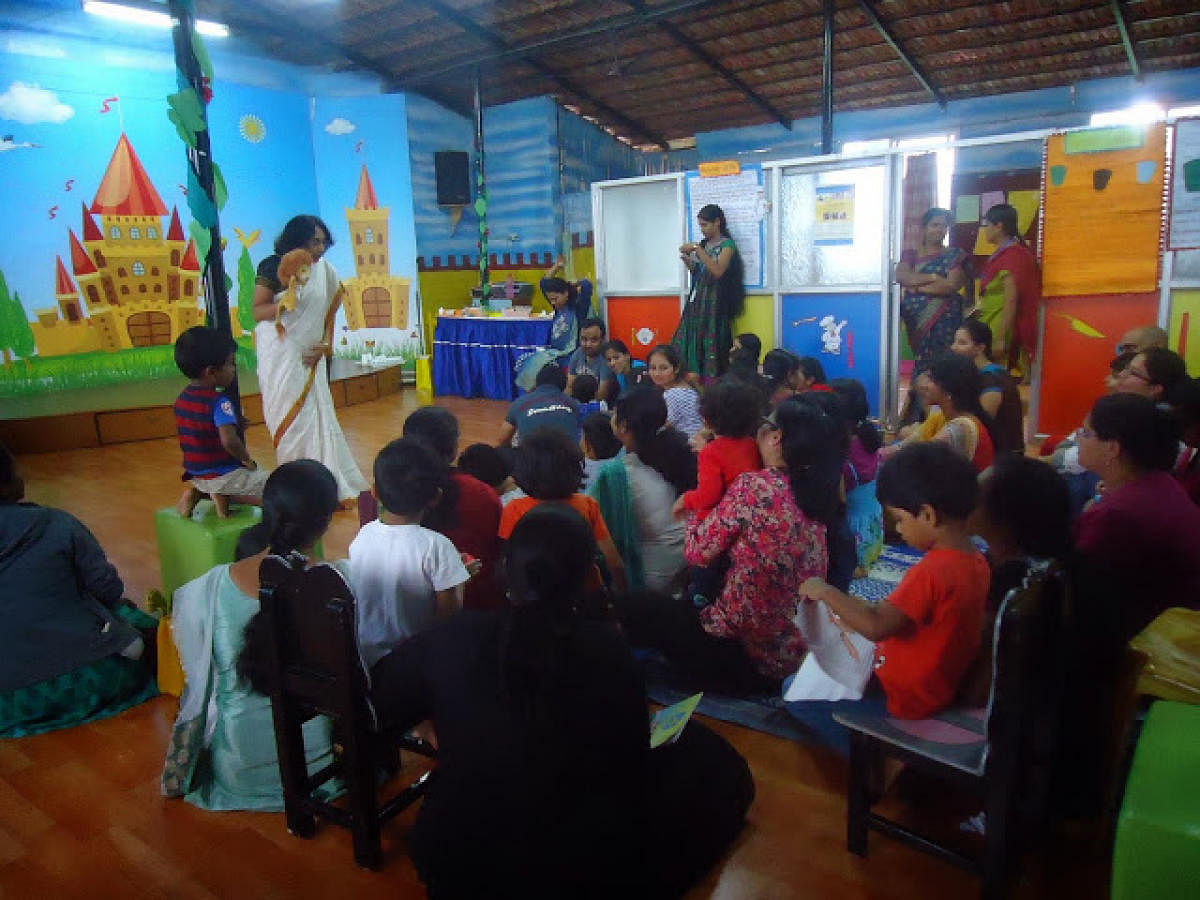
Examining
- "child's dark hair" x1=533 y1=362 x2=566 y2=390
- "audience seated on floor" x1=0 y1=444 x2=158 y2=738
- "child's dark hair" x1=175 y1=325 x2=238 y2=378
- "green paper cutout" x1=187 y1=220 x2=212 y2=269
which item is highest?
"green paper cutout" x1=187 y1=220 x2=212 y2=269

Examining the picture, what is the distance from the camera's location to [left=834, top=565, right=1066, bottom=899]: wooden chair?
4.49 feet

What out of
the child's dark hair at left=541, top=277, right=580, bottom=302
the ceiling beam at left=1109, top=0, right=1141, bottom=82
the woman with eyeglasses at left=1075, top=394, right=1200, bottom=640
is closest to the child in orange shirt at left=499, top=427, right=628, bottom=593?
the woman with eyeglasses at left=1075, top=394, right=1200, bottom=640

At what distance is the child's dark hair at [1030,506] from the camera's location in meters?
1.63

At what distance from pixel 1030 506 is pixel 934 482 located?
0.20 metres

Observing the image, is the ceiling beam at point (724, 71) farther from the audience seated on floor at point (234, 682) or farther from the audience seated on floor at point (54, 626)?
the audience seated on floor at point (234, 682)

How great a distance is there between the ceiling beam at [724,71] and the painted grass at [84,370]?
17.0 feet

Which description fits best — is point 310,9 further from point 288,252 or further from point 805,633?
point 805,633

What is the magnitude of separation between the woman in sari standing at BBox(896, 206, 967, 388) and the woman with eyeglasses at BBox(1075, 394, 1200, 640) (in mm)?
2787

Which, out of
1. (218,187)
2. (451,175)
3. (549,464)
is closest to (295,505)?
(549,464)

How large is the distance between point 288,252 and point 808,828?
313 cm

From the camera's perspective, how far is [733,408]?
259 centimetres

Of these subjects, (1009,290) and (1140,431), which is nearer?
(1140,431)

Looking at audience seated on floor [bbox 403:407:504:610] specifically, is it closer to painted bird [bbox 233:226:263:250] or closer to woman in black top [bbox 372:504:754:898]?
woman in black top [bbox 372:504:754:898]

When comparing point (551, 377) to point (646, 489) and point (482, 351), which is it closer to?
point (646, 489)
